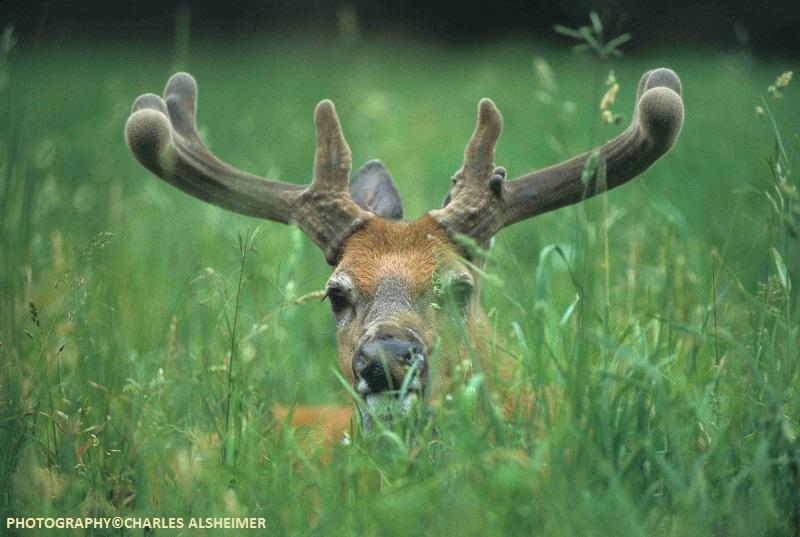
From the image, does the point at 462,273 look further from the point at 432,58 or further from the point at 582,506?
the point at 432,58

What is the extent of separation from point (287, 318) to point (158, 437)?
2.02 meters

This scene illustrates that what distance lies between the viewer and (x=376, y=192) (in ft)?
16.9

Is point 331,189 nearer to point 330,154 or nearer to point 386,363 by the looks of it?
point 330,154

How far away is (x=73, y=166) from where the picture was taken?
412 inches

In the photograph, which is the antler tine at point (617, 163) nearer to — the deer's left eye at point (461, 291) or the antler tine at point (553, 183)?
the antler tine at point (553, 183)

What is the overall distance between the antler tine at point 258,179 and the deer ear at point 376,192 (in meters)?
0.56

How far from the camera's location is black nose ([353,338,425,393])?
374cm

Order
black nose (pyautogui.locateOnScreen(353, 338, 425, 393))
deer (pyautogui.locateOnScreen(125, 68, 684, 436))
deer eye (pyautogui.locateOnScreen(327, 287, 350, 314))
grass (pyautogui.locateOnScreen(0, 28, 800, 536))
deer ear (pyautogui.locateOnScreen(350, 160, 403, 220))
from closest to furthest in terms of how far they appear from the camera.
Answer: grass (pyautogui.locateOnScreen(0, 28, 800, 536)) → black nose (pyautogui.locateOnScreen(353, 338, 425, 393)) → deer (pyautogui.locateOnScreen(125, 68, 684, 436)) → deer eye (pyautogui.locateOnScreen(327, 287, 350, 314)) → deer ear (pyautogui.locateOnScreen(350, 160, 403, 220))

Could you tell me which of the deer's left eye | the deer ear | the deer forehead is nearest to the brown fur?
the deer forehead

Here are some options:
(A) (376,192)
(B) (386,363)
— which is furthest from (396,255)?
(A) (376,192)

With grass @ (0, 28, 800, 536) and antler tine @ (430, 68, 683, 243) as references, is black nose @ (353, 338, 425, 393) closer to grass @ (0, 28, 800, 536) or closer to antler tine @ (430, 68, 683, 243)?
grass @ (0, 28, 800, 536)

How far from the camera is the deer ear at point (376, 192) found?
5070mm

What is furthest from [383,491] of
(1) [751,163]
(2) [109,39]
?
(2) [109,39]

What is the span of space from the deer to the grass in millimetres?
240
